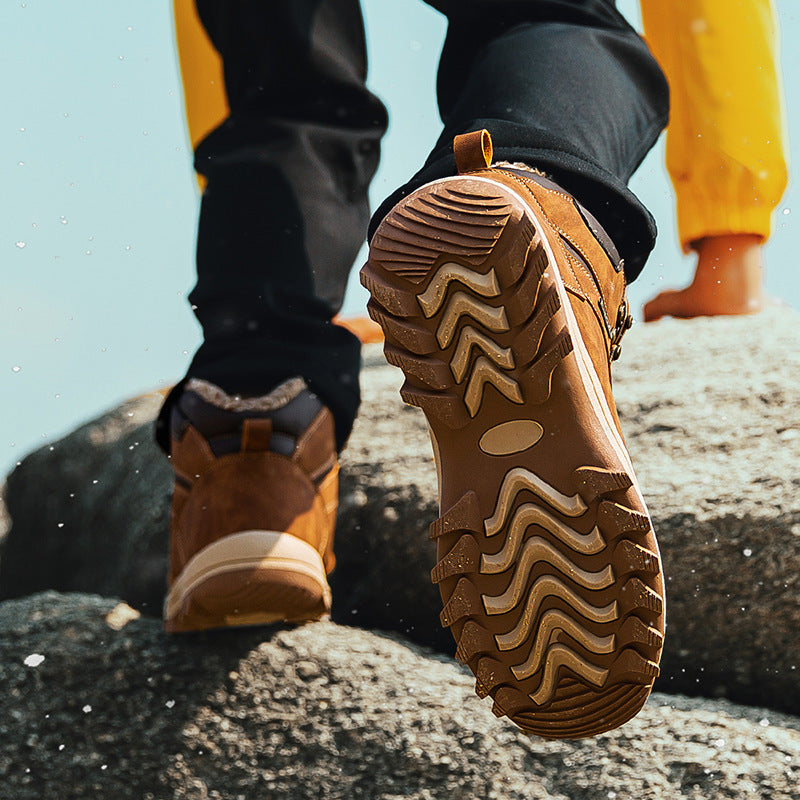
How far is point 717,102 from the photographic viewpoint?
229 centimetres

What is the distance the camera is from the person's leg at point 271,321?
1130 mm

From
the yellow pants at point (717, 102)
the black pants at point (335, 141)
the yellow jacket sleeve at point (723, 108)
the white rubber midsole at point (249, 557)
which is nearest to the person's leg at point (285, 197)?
the black pants at point (335, 141)

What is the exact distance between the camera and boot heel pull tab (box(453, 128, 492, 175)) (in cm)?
85

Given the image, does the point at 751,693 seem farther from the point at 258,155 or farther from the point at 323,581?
the point at 258,155

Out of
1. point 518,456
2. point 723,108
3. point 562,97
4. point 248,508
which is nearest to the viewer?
point 518,456

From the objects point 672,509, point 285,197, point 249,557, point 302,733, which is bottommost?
point 302,733

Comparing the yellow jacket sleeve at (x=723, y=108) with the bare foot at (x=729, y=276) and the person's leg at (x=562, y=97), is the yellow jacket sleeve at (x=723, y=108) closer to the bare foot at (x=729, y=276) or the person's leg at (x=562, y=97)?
the bare foot at (x=729, y=276)

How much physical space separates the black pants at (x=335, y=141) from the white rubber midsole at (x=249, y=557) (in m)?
0.19

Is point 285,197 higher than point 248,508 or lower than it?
higher

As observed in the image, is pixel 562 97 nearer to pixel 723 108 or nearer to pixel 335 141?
pixel 335 141

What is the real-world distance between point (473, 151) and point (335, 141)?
528 mm

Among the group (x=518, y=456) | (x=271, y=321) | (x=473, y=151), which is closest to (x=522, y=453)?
(x=518, y=456)

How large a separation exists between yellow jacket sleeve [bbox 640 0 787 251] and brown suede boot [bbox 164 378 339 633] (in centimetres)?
154

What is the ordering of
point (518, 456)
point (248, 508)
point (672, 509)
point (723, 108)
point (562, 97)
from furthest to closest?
1. point (723, 108)
2. point (672, 509)
3. point (248, 508)
4. point (562, 97)
5. point (518, 456)
